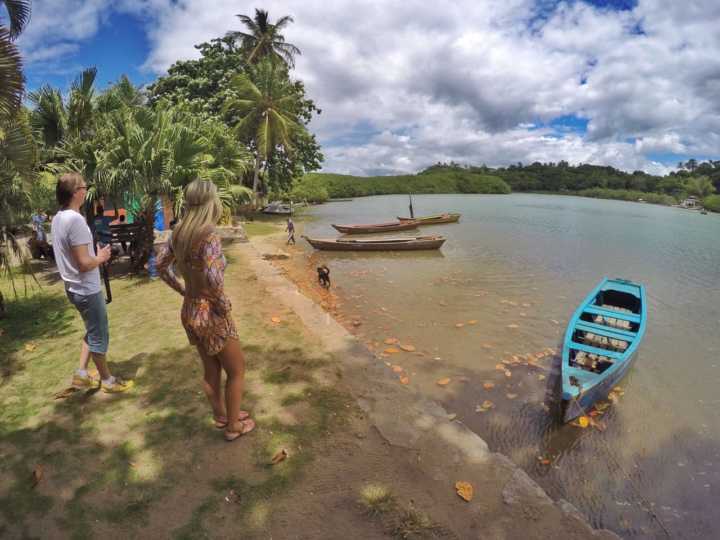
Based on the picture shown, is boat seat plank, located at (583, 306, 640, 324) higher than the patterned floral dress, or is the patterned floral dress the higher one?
the patterned floral dress

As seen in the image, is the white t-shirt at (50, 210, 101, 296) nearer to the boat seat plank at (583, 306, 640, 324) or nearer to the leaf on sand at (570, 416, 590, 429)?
the leaf on sand at (570, 416, 590, 429)

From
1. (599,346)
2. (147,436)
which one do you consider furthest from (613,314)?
(147,436)

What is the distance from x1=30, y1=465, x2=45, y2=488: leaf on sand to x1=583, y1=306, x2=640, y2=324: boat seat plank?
916cm

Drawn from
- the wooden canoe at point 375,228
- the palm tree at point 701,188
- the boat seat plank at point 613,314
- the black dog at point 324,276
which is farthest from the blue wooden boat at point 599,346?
the palm tree at point 701,188

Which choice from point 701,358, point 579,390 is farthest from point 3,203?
point 701,358

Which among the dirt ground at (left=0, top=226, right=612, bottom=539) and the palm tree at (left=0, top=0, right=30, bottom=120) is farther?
the palm tree at (left=0, top=0, right=30, bottom=120)

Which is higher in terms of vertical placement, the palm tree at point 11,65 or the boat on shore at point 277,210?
the palm tree at point 11,65

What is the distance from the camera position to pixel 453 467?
10.4 feet

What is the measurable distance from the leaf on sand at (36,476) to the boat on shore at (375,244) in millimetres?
16088

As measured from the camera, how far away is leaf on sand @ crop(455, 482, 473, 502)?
2869 mm

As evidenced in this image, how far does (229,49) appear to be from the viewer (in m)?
30.8

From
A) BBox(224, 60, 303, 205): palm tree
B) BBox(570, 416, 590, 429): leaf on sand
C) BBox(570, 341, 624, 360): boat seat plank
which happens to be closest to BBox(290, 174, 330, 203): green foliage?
BBox(224, 60, 303, 205): palm tree

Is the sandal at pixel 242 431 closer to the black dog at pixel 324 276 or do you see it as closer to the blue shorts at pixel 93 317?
the blue shorts at pixel 93 317

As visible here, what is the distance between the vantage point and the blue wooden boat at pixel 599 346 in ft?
17.3
